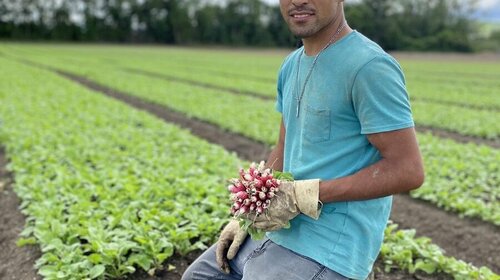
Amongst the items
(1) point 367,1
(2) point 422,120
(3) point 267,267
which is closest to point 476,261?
(3) point 267,267

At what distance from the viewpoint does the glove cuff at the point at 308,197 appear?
2.31 meters

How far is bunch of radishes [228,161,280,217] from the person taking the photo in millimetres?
2361

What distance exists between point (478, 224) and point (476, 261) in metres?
1.01

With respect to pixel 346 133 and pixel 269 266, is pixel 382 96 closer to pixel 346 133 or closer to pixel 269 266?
pixel 346 133

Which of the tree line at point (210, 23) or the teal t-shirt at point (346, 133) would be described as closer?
the teal t-shirt at point (346, 133)

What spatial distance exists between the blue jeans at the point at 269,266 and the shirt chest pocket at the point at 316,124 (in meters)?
0.55

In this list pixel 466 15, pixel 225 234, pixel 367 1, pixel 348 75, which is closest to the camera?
pixel 348 75

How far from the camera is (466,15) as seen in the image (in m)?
95.6

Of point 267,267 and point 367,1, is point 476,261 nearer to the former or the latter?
point 267,267

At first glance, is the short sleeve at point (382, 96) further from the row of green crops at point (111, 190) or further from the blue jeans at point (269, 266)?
the row of green crops at point (111, 190)

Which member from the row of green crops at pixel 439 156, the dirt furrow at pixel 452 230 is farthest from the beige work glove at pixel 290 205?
the row of green crops at pixel 439 156

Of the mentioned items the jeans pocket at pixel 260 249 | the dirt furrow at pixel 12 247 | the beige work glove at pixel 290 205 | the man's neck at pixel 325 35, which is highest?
the man's neck at pixel 325 35

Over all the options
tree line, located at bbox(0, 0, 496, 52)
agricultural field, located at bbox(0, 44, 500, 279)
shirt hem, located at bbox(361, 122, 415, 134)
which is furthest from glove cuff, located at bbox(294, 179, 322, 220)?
tree line, located at bbox(0, 0, 496, 52)

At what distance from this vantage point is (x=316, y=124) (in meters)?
2.42
